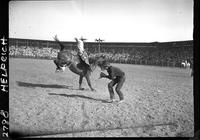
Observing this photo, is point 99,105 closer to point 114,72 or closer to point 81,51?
point 114,72

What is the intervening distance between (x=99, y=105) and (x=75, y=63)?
0.62 meters

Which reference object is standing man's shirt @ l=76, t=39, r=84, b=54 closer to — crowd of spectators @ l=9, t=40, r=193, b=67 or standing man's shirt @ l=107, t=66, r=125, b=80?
crowd of spectators @ l=9, t=40, r=193, b=67

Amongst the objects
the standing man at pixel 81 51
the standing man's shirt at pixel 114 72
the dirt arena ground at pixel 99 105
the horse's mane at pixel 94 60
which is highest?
the standing man at pixel 81 51

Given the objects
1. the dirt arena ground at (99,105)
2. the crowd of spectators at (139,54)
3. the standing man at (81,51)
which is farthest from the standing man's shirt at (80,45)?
the dirt arena ground at (99,105)

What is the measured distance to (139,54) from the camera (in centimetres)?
339

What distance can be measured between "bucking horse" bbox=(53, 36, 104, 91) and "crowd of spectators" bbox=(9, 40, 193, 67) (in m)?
0.07

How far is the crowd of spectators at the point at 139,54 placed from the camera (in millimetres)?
3275

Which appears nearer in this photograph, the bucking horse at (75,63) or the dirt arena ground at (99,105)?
the dirt arena ground at (99,105)

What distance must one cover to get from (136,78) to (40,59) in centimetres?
129

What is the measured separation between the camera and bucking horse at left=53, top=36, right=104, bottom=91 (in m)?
3.29

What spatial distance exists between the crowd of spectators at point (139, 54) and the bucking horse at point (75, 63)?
0.23 feet

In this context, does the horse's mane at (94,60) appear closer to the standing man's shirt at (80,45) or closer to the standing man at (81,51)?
the standing man at (81,51)

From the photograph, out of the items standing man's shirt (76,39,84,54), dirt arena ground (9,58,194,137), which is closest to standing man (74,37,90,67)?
standing man's shirt (76,39,84,54)

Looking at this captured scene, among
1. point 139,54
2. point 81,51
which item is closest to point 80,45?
point 81,51
